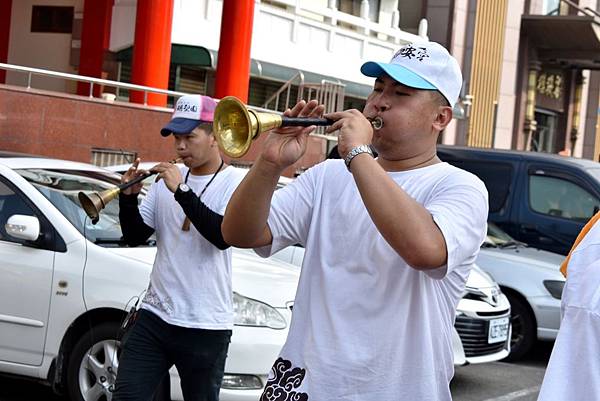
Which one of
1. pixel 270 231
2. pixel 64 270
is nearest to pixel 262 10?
pixel 64 270

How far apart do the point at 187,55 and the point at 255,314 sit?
14007 millimetres

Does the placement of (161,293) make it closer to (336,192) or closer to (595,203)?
(336,192)

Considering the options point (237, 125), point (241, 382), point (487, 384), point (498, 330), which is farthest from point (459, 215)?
point (487, 384)

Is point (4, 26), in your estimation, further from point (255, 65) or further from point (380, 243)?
point (380, 243)

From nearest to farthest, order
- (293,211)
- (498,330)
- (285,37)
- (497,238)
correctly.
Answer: (293,211) < (498,330) < (497,238) < (285,37)

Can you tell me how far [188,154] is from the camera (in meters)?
4.89

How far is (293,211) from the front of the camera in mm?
3123

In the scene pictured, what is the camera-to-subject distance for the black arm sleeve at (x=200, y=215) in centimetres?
452

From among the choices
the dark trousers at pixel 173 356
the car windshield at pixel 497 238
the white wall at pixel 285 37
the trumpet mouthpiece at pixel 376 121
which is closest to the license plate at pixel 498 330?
the car windshield at pixel 497 238

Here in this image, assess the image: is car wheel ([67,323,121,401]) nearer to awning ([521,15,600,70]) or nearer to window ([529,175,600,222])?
window ([529,175,600,222])

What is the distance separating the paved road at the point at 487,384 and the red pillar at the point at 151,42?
27.7 feet

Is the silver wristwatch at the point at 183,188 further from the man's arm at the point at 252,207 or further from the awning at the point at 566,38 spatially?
the awning at the point at 566,38

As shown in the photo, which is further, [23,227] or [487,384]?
[487,384]

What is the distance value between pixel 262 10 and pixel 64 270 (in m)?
15.6
